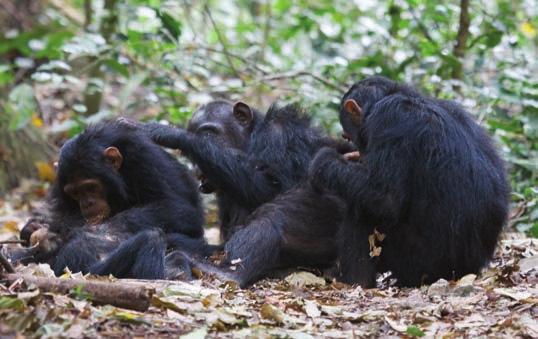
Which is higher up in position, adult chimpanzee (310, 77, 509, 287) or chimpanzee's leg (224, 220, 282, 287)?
adult chimpanzee (310, 77, 509, 287)

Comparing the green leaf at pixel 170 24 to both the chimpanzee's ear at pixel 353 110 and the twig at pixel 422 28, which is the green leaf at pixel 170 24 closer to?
the twig at pixel 422 28

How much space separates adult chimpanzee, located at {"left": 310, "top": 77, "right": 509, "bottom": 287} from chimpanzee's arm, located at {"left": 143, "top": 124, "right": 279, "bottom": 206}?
743 mm

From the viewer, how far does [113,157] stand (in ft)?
23.6

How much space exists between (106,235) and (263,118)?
1936mm

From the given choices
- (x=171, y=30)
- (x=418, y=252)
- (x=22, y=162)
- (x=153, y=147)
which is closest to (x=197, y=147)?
(x=153, y=147)

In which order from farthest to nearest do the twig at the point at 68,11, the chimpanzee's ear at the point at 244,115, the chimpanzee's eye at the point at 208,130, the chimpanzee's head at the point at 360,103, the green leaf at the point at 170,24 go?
the twig at the point at 68,11, the green leaf at the point at 170,24, the chimpanzee's ear at the point at 244,115, the chimpanzee's eye at the point at 208,130, the chimpanzee's head at the point at 360,103

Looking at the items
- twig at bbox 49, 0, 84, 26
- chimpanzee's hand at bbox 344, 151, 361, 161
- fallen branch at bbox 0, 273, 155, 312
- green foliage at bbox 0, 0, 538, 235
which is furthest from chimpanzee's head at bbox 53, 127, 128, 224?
twig at bbox 49, 0, 84, 26

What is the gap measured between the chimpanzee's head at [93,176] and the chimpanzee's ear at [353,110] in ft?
6.13

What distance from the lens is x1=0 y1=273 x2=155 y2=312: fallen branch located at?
4.52 meters

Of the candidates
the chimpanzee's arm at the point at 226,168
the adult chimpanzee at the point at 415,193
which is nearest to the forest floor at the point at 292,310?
the adult chimpanzee at the point at 415,193

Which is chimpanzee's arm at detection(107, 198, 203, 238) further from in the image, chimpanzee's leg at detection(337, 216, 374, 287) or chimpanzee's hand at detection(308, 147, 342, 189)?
chimpanzee's leg at detection(337, 216, 374, 287)

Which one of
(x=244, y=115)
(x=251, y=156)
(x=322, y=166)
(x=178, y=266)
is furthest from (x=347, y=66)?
(x=178, y=266)

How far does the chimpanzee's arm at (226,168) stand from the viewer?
7.34 m

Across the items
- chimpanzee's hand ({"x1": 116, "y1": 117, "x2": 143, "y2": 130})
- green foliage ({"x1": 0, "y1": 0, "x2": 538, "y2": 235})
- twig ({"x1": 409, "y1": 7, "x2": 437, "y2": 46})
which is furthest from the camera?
twig ({"x1": 409, "y1": 7, "x2": 437, "y2": 46})
